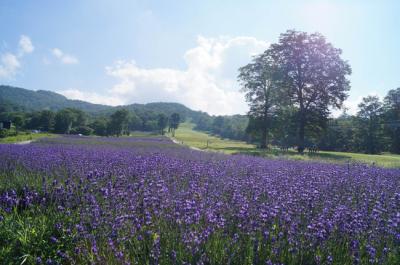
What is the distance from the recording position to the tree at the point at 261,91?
3738cm

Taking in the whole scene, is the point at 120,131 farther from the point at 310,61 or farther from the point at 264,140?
the point at 310,61

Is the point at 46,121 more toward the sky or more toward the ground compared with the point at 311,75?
more toward the ground

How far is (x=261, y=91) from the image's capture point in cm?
3859

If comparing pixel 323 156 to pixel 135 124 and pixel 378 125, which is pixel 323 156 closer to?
pixel 378 125

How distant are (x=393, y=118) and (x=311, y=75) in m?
30.6

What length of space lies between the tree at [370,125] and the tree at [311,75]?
27045 mm

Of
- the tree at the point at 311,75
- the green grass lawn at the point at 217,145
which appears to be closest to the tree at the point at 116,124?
the green grass lawn at the point at 217,145

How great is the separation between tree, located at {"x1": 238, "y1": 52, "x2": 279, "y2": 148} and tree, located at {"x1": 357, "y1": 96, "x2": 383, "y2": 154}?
84.1 feet

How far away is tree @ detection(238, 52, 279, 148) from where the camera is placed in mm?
37375

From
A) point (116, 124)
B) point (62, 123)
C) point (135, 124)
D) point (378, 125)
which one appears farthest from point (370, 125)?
point (135, 124)

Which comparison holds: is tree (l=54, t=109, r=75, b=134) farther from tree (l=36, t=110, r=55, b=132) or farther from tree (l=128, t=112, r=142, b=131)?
tree (l=128, t=112, r=142, b=131)

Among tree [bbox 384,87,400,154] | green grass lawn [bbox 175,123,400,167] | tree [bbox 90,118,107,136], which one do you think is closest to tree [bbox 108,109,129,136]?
tree [bbox 90,118,107,136]

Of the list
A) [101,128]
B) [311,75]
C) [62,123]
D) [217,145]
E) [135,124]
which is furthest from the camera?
[135,124]

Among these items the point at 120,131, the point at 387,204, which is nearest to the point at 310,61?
the point at 387,204
